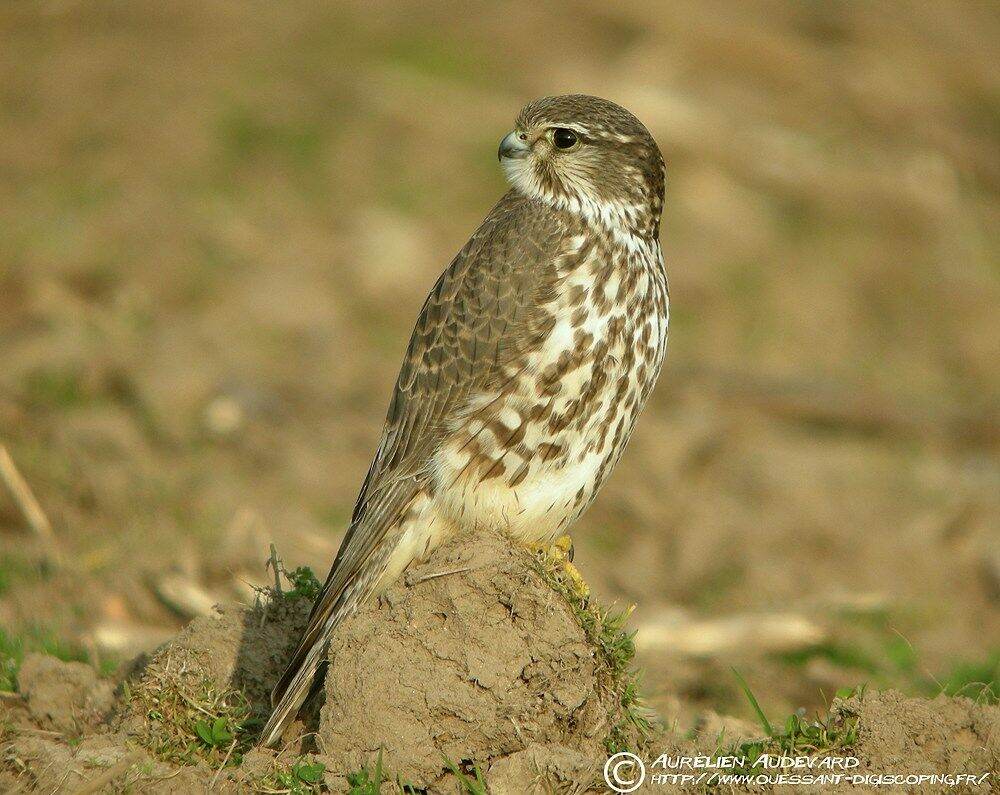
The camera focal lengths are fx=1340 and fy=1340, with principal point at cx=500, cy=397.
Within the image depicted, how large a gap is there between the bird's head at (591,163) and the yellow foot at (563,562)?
1213 millimetres

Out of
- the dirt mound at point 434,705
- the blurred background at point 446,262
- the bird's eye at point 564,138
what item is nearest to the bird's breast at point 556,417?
the dirt mound at point 434,705

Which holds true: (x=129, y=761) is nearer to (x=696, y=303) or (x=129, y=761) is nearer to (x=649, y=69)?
(x=696, y=303)

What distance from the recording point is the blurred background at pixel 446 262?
7113 mm

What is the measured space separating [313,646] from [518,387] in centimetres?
113

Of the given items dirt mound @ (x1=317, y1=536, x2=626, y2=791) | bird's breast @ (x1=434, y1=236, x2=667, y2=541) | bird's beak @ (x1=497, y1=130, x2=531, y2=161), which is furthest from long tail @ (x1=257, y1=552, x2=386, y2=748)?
bird's beak @ (x1=497, y1=130, x2=531, y2=161)

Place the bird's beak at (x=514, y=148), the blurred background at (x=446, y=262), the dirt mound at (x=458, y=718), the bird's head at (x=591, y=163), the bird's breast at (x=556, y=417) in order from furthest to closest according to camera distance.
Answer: the blurred background at (x=446, y=262) < the bird's beak at (x=514, y=148) < the bird's head at (x=591, y=163) < the bird's breast at (x=556, y=417) < the dirt mound at (x=458, y=718)

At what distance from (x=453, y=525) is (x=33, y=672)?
1.65 meters

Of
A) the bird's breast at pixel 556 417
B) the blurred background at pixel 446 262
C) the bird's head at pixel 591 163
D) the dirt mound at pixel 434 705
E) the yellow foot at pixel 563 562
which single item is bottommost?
the dirt mound at pixel 434 705

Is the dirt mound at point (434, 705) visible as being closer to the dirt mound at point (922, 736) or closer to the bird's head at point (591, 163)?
the dirt mound at point (922, 736)

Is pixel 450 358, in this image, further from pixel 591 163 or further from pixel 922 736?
pixel 922 736

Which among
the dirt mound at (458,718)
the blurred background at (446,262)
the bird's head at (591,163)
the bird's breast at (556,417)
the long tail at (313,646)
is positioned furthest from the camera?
the blurred background at (446,262)

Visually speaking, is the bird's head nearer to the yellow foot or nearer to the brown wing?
the brown wing

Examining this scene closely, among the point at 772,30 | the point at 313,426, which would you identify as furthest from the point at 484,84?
the point at 313,426

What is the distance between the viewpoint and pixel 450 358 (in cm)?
493
